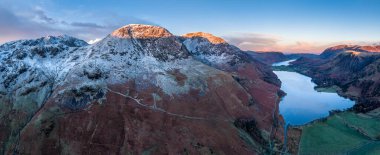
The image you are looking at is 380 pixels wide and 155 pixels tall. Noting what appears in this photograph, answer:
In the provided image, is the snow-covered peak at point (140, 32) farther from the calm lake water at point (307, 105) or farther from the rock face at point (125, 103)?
the calm lake water at point (307, 105)

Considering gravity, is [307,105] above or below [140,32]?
below

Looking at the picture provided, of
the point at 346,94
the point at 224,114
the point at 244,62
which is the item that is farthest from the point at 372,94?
the point at 224,114

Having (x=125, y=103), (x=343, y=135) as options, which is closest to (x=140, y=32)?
(x=125, y=103)

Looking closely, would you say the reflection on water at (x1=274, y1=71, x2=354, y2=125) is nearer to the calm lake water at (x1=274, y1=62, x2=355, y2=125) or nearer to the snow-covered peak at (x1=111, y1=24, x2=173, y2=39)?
the calm lake water at (x1=274, y1=62, x2=355, y2=125)

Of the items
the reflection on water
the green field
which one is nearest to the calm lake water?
the reflection on water

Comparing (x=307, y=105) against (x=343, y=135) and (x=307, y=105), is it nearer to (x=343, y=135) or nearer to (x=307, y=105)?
(x=307, y=105)

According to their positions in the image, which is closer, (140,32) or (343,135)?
(343,135)

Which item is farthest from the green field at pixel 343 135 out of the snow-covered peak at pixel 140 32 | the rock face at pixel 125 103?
the snow-covered peak at pixel 140 32
